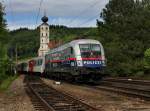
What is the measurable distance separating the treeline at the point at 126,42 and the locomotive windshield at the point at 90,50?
30.1ft

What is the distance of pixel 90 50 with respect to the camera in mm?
32344

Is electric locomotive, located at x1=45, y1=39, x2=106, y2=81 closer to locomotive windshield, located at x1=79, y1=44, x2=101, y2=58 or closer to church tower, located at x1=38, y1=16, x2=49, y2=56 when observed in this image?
locomotive windshield, located at x1=79, y1=44, x2=101, y2=58

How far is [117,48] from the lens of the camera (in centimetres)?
5809

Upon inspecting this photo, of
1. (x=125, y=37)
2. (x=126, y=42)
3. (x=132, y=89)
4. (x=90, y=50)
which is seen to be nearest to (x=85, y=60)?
(x=90, y=50)

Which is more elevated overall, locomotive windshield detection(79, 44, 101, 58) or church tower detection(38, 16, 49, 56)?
church tower detection(38, 16, 49, 56)

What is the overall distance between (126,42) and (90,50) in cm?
2821

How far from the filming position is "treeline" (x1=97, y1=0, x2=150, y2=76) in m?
50.6

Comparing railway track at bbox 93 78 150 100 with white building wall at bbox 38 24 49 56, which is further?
white building wall at bbox 38 24 49 56

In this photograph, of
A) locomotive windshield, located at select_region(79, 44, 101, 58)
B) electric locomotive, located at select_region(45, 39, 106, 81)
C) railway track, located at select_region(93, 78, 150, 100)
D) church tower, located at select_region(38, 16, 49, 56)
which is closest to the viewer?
railway track, located at select_region(93, 78, 150, 100)

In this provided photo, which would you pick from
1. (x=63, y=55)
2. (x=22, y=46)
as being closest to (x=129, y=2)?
(x=63, y=55)

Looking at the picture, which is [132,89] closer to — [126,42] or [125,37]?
[126,42]

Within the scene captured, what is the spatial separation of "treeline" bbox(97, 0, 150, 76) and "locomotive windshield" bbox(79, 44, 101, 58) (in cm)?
916

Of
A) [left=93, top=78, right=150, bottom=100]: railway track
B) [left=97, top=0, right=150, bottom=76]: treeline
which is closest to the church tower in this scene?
[left=97, top=0, right=150, bottom=76]: treeline

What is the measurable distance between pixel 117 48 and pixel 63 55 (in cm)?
2256
